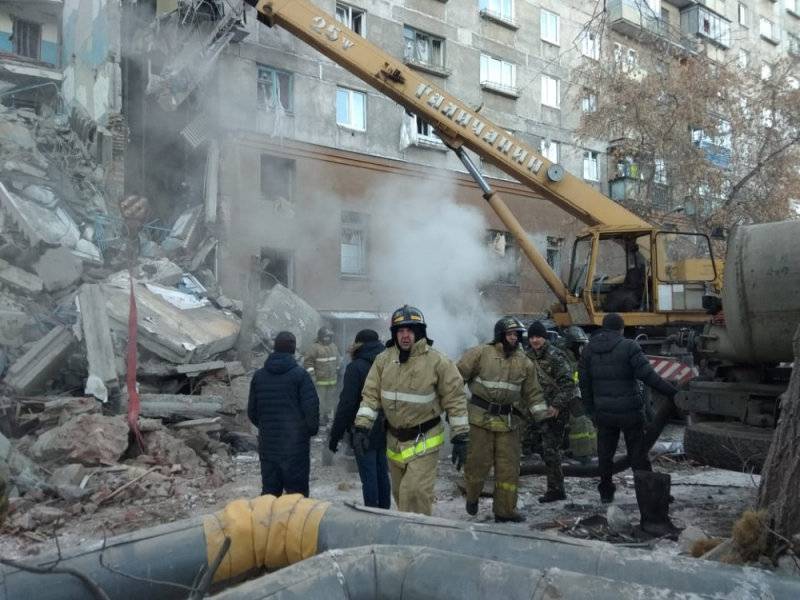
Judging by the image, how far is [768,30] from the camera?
98.4ft

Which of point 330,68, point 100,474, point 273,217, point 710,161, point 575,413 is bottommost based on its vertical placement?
point 100,474

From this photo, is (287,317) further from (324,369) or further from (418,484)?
(418,484)

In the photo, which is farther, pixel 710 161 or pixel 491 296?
pixel 491 296

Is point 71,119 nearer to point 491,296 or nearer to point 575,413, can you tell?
point 491,296

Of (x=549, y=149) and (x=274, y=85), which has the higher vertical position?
(x=274, y=85)

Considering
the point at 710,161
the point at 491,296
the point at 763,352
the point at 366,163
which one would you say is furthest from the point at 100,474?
the point at 710,161

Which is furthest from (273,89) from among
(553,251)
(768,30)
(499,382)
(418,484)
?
(768,30)

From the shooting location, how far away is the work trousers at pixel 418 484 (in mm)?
4570

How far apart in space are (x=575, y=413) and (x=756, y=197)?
45.1 feet

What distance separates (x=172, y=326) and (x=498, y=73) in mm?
14868

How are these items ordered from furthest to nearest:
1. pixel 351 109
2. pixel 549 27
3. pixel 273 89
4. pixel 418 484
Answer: pixel 549 27 → pixel 351 109 → pixel 273 89 → pixel 418 484

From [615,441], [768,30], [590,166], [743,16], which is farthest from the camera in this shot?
[768,30]

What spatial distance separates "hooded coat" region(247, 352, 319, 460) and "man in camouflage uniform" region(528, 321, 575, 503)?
82.7 inches

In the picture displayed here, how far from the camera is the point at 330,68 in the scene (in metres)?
17.6
